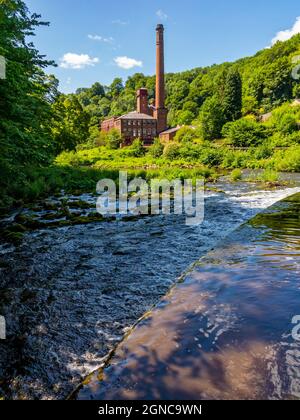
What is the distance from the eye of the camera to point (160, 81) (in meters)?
80.8

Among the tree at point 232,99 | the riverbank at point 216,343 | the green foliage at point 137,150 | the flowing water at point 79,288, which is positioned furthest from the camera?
the tree at point 232,99

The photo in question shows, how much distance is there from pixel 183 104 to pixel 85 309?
125 m

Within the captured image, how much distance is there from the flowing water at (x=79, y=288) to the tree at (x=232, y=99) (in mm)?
68749

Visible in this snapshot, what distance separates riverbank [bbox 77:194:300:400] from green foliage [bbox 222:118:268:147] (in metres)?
56.5

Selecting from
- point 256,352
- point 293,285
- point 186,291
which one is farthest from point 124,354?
point 293,285

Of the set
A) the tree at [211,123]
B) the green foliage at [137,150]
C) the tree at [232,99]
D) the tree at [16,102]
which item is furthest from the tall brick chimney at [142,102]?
the tree at [16,102]

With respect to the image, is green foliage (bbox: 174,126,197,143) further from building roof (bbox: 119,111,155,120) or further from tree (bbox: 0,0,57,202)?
tree (bbox: 0,0,57,202)

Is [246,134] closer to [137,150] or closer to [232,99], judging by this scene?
[232,99]

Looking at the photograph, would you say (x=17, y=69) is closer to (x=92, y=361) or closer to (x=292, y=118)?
(x=92, y=361)

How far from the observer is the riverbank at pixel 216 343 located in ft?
13.9

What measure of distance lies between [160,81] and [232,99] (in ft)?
57.4

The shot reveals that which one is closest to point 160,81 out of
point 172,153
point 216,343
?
point 172,153

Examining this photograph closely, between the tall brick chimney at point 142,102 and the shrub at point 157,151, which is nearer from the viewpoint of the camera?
the shrub at point 157,151

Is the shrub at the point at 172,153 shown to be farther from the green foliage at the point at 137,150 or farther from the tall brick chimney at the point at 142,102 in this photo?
the tall brick chimney at the point at 142,102
